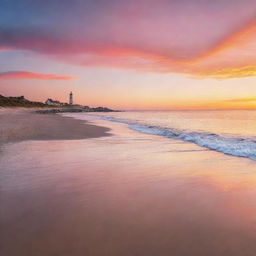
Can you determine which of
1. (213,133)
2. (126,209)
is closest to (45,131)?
(213,133)

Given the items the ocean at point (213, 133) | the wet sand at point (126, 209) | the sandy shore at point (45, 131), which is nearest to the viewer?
the wet sand at point (126, 209)

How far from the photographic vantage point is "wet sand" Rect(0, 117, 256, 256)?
9.14 ft

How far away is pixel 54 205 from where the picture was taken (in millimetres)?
3936

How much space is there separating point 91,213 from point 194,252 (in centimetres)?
169

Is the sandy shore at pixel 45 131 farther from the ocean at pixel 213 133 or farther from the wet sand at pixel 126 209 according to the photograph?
the wet sand at pixel 126 209

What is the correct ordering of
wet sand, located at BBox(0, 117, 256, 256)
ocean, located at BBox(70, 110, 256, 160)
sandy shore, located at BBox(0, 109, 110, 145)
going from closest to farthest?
wet sand, located at BBox(0, 117, 256, 256), ocean, located at BBox(70, 110, 256, 160), sandy shore, located at BBox(0, 109, 110, 145)

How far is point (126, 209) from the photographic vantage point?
3838mm

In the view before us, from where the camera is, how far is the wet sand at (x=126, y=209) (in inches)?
110

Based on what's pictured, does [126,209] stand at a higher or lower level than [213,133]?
lower

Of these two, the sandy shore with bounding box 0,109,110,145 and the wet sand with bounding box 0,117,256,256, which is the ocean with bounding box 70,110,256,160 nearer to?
the wet sand with bounding box 0,117,256,256

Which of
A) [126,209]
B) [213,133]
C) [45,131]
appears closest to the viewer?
[126,209]

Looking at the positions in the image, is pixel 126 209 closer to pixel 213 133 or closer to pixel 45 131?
pixel 45 131

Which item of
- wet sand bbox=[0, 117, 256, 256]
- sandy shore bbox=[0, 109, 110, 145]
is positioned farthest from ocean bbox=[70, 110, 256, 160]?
sandy shore bbox=[0, 109, 110, 145]

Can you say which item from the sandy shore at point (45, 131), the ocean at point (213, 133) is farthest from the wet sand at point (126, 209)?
the sandy shore at point (45, 131)
